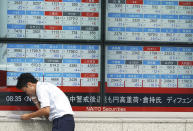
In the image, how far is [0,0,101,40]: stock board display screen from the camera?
5.30 meters

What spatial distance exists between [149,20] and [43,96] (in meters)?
2.46

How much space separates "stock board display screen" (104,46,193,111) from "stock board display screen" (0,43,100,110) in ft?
0.94

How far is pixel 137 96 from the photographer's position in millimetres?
5414

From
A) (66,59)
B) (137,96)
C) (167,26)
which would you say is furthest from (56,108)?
(167,26)

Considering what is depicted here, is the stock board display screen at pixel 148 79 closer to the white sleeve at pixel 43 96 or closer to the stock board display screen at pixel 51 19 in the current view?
the stock board display screen at pixel 51 19

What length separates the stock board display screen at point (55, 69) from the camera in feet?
17.1

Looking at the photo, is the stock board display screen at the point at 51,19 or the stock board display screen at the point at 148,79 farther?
the stock board display screen at the point at 148,79

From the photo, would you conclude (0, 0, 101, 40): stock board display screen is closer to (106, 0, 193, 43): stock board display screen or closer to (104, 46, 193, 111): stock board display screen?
(106, 0, 193, 43): stock board display screen

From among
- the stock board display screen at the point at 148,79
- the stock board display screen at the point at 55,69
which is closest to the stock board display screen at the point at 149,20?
the stock board display screen at the point at 148,79

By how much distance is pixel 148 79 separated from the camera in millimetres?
5480

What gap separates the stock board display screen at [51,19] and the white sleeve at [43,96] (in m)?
1.34

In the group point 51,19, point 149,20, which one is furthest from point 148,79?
point 51,19

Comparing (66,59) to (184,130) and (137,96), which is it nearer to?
(137,96)

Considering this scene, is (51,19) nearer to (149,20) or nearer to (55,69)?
(55,69)
